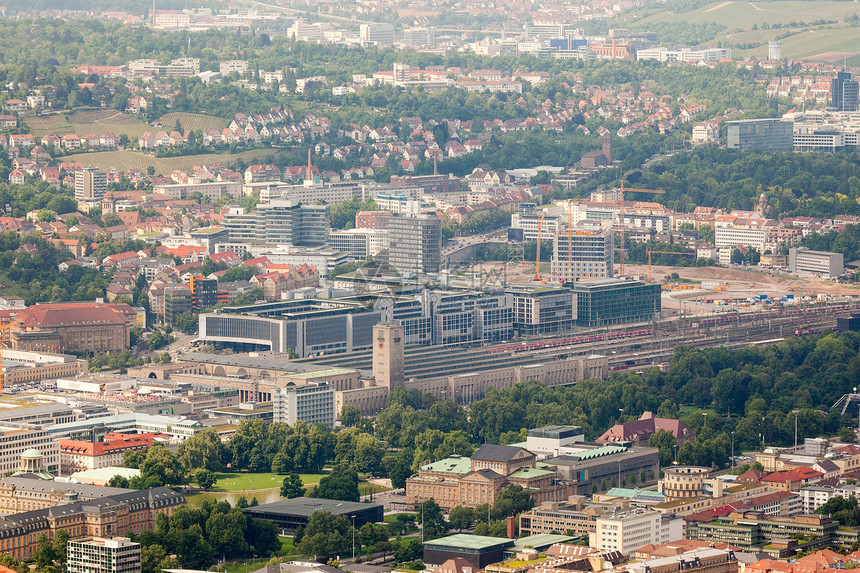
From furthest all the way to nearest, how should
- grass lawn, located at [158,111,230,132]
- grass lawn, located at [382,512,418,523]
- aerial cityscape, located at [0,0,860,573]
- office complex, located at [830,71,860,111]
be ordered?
office complex, located at [830,71,860,111] → grass lawn, located at [158,111,230,132] → grass lawn, located at [382,512,418,523] → aerial cityscape, located at [0,0,860,573]

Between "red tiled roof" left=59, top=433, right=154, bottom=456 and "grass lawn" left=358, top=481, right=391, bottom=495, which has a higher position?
"red tiled roof" left=59, top=433, right=154, bottom=456

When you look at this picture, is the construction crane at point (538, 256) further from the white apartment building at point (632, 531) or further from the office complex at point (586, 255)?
the white apartment building at point (632, 531)

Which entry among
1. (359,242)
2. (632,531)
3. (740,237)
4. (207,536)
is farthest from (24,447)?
(740,237)

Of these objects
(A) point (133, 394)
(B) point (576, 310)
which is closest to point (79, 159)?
(B) point (576, 310)

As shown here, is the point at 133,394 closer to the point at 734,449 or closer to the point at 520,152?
the point at 734,449

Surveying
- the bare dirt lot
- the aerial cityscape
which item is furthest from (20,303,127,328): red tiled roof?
the bare dirt lot

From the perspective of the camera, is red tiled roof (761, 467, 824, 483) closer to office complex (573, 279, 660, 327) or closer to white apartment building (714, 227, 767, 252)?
office complex (573, 279, 660, 327)
